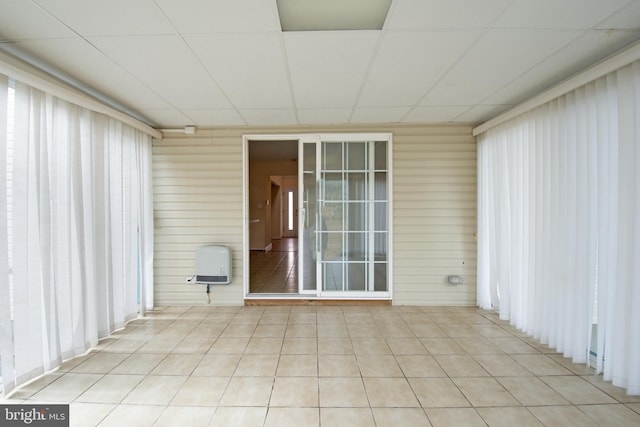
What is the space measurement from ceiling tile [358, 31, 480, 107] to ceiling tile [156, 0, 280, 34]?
2.82 ft

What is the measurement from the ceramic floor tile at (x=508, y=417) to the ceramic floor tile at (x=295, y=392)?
1167 millimetres

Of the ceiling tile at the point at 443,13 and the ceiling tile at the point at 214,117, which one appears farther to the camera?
the ceiling tile at the point at 214,117

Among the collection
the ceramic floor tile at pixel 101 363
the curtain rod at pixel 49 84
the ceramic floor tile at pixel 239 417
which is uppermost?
the curtain rod at pixel 49 84

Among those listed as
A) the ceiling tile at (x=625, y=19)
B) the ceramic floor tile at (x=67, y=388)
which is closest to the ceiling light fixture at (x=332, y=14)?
the ceiling tile at (x=625, y=19)

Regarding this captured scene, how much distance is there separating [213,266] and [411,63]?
11.2ft

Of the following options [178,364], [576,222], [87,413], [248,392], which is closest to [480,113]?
[576,222]

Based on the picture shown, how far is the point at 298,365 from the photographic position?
248 centimetres

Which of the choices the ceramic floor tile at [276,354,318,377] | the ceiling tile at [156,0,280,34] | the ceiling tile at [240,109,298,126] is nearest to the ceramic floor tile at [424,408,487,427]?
the ceramic floor tile at [276,354,318,377]

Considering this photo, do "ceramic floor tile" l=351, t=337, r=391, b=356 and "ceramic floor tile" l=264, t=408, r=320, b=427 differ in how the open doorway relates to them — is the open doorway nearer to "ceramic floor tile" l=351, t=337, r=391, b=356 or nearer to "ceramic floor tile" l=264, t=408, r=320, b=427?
"ceramic floor tile" l=351, t=337, r=391, b=356

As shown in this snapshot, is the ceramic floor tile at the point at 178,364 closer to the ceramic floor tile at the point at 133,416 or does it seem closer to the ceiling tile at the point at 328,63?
the ceramic floor tile at the point at 133,416

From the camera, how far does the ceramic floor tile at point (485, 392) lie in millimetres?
2002

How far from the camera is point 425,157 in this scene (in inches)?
159

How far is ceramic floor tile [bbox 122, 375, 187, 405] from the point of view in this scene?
203 centimetres

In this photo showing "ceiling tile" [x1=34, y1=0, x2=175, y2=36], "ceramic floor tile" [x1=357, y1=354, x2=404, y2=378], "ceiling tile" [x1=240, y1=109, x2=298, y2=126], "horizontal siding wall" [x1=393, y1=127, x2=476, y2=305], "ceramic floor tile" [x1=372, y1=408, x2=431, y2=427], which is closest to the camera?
"ceiling tile" [x1=34, y1=0, x2=175, y2=36]
